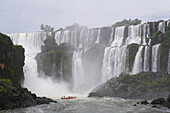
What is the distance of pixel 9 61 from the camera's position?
114ft

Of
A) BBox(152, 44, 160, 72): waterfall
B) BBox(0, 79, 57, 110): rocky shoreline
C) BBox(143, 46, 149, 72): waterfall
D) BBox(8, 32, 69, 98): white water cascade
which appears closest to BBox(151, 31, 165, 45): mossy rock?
BBox(152, 44, 160, 72): waterfall

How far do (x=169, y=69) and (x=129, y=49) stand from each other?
942 cm

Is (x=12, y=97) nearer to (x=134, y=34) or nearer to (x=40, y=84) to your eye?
(x=40, y=84)

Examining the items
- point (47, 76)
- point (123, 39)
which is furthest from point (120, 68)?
point (47, 76)

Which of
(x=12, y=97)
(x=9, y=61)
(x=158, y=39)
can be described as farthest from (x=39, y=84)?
(x=158, y=39)

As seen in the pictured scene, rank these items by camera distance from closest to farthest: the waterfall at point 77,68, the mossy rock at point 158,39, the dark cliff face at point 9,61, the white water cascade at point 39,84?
the dark cliff face at point 9,61, the mossy rock at point 158,39, the white water cascade at point 39,84, the waterfall at point 77,68

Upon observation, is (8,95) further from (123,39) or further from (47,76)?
(123,39)

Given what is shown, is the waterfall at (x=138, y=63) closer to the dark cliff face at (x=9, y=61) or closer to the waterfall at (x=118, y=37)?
the waterfall at (x=118, y=37)

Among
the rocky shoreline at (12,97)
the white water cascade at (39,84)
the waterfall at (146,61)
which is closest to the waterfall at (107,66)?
the waterfall at (146,61)

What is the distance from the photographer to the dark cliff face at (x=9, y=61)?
32625mm

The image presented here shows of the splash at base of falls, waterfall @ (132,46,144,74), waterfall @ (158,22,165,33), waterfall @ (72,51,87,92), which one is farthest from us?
waterfall @ (72,51,87,92)

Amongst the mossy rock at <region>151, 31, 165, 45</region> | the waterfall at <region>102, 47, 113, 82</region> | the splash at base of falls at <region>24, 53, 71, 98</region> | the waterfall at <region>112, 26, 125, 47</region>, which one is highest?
the waterfall at <region>112, 26, 125, 47</region>

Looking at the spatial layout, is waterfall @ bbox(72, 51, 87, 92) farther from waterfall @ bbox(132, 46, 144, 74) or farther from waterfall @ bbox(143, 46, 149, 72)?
waterfall @ bbox(143, 46, 149, 72)

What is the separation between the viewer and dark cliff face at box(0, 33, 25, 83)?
107 ft
